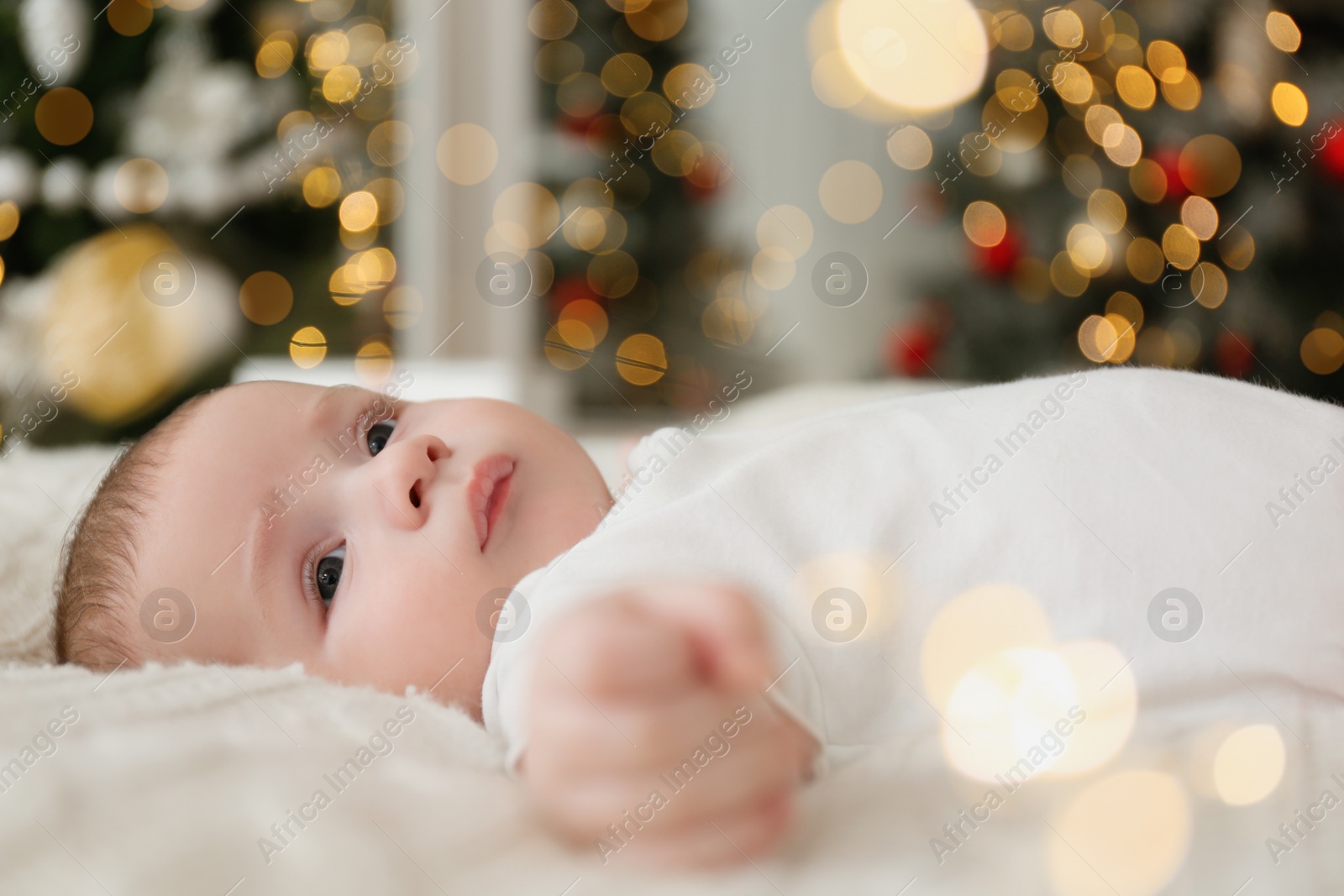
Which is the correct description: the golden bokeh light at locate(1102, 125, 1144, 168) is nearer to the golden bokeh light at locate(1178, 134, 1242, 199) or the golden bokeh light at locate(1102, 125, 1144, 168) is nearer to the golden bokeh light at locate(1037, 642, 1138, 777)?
the golden bokeh light at locate(1178, 134, 1242, 199)

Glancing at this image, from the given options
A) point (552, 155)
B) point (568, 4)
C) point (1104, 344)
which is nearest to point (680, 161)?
point (552, 155)

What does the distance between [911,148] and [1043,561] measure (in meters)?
2.74

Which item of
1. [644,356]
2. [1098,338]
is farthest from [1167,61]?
[644,356]

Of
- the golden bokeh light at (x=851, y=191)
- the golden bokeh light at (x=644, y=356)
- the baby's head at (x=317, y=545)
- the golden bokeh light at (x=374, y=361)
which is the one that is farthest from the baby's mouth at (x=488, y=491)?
the golden bokeh light at (x=851, y=191)

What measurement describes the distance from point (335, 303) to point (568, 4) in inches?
53.1

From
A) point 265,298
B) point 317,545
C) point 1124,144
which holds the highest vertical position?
point 1124,144

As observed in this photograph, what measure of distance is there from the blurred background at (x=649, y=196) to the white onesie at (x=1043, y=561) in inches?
57.3

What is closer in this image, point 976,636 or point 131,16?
point 976,636

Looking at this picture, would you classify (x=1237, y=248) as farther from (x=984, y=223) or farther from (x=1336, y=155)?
(x=984, y=223)

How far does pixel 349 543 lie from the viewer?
82 cm

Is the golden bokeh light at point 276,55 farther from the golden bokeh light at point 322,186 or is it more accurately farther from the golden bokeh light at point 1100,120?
the golden bokeh light at point 1100,120

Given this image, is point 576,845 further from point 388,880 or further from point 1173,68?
point 1173,68

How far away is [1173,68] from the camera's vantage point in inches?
102

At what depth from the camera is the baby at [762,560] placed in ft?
1.79
